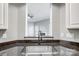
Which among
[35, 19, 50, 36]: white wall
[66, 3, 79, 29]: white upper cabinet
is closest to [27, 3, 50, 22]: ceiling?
[35, 19, 50, 36]: white wall

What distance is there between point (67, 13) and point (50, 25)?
0.26 m

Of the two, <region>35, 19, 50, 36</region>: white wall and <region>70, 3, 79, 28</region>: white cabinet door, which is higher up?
<region>70, 3, 79, 28</region>: white cabinet door

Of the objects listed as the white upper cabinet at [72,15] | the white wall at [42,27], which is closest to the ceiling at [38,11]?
the white wall at [42,27]

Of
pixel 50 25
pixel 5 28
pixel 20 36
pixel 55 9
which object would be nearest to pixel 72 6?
pixel 55 9

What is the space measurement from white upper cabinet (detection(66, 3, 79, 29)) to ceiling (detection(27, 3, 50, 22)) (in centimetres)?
25

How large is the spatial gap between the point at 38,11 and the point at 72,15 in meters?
0.43

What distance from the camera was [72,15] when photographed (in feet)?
4.86

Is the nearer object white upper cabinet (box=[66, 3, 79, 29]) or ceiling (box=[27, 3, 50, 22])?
white upper cabinet (box=[66, 3, 79, 29])

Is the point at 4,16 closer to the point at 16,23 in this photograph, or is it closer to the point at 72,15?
the point at 16,23

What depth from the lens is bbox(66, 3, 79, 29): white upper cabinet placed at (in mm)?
1427

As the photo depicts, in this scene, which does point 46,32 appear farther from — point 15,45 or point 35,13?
point 15,45

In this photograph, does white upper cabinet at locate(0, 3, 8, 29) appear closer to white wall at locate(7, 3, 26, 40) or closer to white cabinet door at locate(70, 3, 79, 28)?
white wall at locate(7, 3, 26, 40)

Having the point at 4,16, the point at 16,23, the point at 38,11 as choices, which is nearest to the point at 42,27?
the point at 38,11

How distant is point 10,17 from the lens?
60.4 inches
